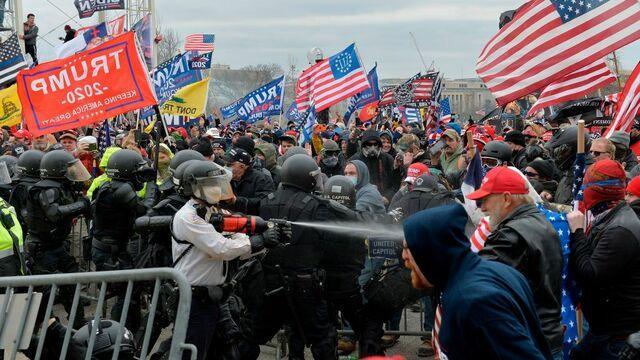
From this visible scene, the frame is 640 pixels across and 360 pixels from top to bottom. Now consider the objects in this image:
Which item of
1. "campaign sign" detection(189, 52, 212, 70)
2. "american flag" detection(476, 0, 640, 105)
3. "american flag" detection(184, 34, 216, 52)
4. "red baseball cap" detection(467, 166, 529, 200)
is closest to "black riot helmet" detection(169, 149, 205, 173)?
"american flag" detection(476, 0, 640, 105)

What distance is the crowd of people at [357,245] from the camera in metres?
3.42

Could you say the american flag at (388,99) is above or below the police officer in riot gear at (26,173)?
below

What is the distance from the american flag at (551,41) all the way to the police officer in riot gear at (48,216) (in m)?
4.55

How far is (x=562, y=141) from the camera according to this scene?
29.8 feet

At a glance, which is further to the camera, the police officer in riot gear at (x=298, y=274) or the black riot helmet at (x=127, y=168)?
the black riot helmet at (x=127, y=168)

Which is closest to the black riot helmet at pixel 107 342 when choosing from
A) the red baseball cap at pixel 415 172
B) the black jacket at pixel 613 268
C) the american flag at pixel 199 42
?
the black jacket at pixel 613 268

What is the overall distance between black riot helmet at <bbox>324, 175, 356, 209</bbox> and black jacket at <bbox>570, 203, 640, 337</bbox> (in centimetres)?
287

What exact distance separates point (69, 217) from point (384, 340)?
3.62 metres

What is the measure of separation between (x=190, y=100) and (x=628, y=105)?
11495 mm

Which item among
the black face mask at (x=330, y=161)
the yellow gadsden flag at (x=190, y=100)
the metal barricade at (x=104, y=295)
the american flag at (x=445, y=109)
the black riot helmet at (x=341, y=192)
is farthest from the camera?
the american flag at (x=445, y=109)

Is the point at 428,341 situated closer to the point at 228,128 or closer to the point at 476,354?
the point at 476,354

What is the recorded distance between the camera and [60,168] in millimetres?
9133

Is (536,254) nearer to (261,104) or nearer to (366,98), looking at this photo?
(261,104)

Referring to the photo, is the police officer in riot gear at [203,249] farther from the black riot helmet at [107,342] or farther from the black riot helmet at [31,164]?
the black riot helmet at [31,164]
